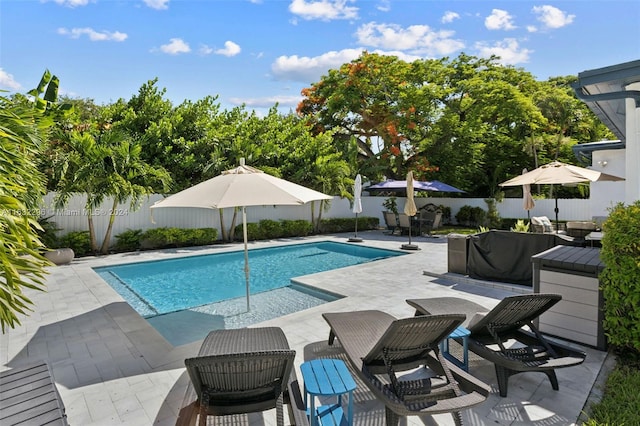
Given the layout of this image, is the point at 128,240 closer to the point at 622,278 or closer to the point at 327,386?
the point at 327,386

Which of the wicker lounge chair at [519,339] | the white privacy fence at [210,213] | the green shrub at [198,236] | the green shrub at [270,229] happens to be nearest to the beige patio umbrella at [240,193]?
the white privacy fence at [210,213]

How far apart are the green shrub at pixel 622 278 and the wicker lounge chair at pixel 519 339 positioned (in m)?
0.88

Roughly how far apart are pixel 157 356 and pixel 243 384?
2.34m

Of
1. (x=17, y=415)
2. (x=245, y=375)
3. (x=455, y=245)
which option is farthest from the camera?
(x=455, y=245)

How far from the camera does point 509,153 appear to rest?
23.1 m

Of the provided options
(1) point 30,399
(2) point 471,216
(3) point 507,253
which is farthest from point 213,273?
(2) point 471,216

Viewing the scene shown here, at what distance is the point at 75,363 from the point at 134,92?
1379 centimetres

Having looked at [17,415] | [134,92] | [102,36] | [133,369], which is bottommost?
[133,369]

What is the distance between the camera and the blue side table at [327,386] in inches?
93.9

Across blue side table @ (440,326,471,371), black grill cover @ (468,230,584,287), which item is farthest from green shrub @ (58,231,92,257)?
blue side table @ (440,326,471,371)

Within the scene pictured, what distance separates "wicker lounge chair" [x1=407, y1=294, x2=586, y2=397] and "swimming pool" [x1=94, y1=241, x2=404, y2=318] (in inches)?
149

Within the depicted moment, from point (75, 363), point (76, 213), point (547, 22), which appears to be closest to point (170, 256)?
Result: point (76, 213)

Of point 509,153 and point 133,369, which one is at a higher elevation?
point 509,153

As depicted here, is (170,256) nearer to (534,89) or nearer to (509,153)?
(509,153)
